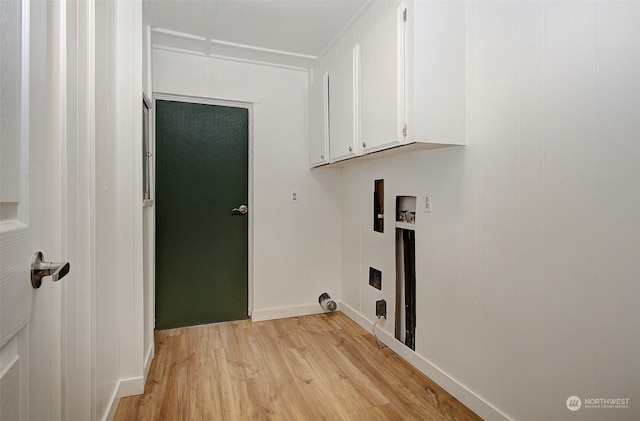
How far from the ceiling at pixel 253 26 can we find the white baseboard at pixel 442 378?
2304 mm

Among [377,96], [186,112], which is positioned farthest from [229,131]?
[377,96]

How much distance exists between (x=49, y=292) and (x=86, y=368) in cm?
51

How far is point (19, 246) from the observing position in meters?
0.63

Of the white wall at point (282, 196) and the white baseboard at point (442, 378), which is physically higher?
the white wall at point (282, 196)

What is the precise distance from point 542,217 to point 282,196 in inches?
83.3

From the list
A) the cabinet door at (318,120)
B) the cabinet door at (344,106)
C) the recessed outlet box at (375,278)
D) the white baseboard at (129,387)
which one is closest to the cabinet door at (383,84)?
the cabinet door at (344,106)

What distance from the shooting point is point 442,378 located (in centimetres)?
187

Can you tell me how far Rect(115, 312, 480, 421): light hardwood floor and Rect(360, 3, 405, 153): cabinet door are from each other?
1.41m

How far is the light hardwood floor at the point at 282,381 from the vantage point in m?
1.67

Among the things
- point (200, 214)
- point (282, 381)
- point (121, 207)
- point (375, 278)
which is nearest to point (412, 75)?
point (375, 278)

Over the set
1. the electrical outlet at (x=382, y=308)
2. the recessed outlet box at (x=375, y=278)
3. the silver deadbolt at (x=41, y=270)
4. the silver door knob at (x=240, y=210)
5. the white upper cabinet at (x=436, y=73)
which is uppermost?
the white upper cabinet at (x=436, y=73)

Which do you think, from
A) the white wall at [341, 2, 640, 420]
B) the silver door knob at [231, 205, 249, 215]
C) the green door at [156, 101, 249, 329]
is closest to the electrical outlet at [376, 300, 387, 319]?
the white wall at [341, 2, 640, 420]

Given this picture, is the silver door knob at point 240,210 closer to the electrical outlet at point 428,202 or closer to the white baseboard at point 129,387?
the white baseboard at point 129,387

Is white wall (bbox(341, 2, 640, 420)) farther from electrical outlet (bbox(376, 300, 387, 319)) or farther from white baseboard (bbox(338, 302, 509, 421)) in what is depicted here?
electrical outlet (bbox(376, 300, 387, 319))
